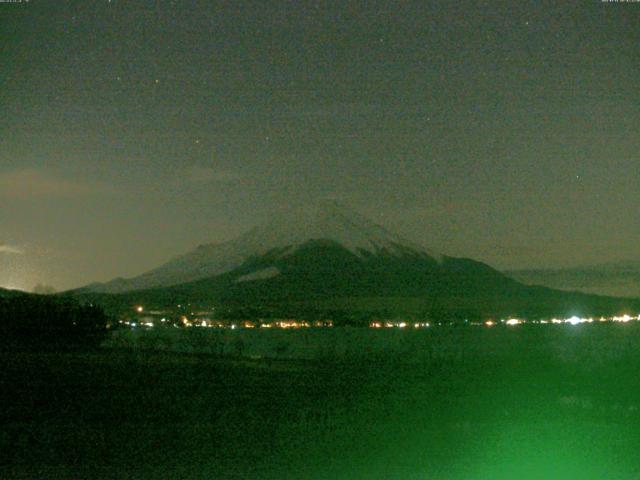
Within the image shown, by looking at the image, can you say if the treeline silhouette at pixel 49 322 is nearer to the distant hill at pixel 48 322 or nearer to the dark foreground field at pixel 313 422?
the distant hill at pixel 48 322

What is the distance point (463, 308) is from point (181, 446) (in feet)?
331

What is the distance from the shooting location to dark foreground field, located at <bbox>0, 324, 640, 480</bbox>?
11508mm

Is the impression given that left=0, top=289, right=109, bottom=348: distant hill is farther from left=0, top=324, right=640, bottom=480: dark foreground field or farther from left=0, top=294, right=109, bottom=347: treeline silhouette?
left=0, top=324, right=640, bottom=480: dark foreground field

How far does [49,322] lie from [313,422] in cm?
2860

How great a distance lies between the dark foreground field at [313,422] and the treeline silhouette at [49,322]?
14.2 metres

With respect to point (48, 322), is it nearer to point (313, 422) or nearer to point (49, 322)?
point (49, 322)

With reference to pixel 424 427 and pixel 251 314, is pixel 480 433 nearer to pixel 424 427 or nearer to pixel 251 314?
pixel 424 427

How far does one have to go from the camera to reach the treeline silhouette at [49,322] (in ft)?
132

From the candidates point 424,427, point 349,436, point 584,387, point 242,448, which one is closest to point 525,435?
point 424,427

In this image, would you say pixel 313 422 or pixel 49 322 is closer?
pixel 313 422

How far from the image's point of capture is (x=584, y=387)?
877 inches

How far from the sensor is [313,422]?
15.4 metres

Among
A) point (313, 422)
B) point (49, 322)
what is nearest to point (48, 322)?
point (49, 322)

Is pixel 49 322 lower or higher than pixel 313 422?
higher
